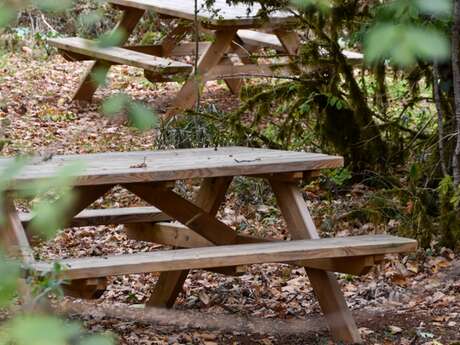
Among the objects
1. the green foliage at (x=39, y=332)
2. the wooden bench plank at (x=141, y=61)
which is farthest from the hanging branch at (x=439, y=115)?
Answer: the green foliage at (x=39, y=332)

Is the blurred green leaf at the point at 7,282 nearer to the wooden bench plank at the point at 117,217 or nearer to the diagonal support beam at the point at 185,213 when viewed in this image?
the diagonal support beam at the point at 185,213

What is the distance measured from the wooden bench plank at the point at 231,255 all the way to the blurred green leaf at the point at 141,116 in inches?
90.3

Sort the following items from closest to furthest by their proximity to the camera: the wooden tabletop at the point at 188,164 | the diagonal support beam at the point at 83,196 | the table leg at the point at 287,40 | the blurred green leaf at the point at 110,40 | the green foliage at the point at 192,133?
1. the blurred green leaf at the point at 110,40
2. the wooden tabletop at the point at 188,164
3. the diagonal support beam at the point at 83,196
4. the green foliage at the point at 192,133
5. the table leg at the point at 287,40

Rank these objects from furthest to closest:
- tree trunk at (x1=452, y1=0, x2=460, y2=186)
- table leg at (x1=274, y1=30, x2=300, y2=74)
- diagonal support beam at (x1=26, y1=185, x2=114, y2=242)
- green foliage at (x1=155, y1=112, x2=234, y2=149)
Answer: table leg at (x1=274, y1=30, x2=300, y2=74), green foliage at (x1=155, y1=112, x2=234, y2=149), tree trunk at (x1=452, y1=0, x2=460, y2=186), diagonal support beam at (x1=26, y1=185, x2=114, y2=242)

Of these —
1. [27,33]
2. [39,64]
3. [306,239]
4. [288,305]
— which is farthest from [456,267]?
[27,33]

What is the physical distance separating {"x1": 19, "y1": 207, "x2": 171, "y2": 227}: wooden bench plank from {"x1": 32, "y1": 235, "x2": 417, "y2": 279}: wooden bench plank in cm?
87

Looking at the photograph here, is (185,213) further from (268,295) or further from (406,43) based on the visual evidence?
(406,43)

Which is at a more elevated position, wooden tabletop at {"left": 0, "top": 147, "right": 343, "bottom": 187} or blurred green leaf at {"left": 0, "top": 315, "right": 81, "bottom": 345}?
wooden tabletop at {"left": 0, "top": 147, "right": 343, "bottom": 187}

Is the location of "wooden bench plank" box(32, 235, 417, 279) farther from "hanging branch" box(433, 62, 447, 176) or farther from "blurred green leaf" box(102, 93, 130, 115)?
"blurred green leaf" box(102, 93, 130, 115)

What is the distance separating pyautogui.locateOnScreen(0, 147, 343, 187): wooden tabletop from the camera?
3.80m

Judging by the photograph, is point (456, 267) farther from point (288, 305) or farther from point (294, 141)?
point (294, 141)

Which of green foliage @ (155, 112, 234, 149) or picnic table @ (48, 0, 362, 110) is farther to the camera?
picnic table @ (48, 0, 362, 110)

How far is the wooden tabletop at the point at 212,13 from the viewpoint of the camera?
318 inches

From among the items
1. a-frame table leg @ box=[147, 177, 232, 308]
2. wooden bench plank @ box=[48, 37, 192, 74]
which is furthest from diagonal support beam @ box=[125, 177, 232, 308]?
wooden bench plank @ box=[48, 37, 192, 74]
